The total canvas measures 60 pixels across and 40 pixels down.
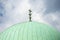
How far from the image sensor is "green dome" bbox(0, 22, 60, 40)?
83.7ft

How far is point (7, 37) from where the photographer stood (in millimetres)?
26469

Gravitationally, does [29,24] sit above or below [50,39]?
above

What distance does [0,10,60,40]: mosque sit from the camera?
25.5 meters

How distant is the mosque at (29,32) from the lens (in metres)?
25.5

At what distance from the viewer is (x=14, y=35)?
1024 inches

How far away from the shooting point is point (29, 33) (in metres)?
25.7

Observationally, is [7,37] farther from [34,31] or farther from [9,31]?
[34,31]

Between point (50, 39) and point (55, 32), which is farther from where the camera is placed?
point (55, 32)

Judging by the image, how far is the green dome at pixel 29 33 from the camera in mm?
25505

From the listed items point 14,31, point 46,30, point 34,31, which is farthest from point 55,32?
point 14,31

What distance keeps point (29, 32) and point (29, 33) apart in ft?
0.55

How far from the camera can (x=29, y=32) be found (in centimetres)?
2584

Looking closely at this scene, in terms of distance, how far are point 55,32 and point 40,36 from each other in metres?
3.25

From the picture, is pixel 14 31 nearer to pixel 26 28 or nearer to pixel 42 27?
pixel 26 28
